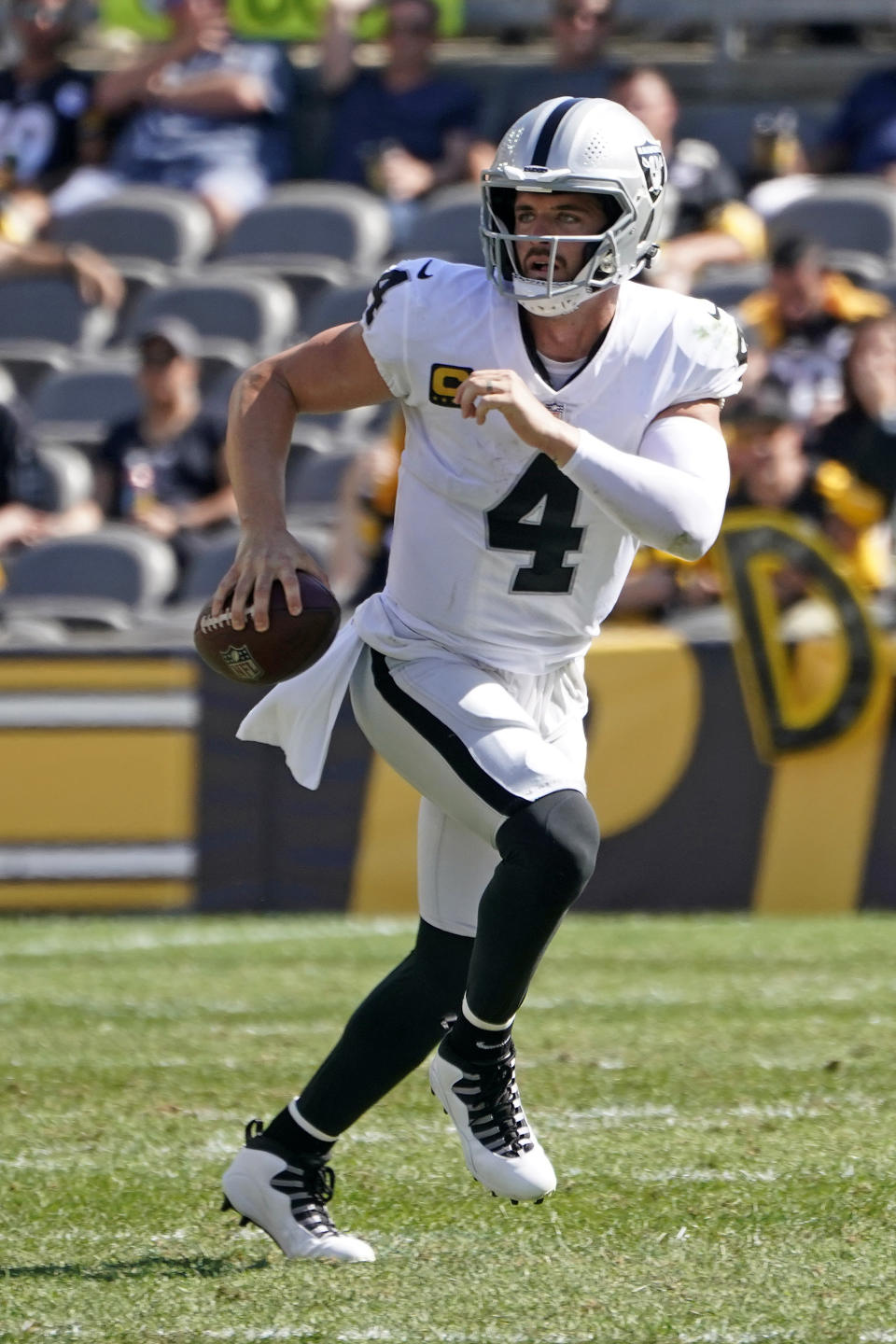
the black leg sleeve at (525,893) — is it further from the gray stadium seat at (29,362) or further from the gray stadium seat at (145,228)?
the gray stadium seat at (145,228)

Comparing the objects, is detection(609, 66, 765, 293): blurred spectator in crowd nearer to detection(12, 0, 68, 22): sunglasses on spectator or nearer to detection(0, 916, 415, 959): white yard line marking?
detection(12, 0, 68, 22): sunglasses on spectator

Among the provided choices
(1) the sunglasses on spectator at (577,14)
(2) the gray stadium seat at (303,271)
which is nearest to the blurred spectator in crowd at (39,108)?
(2) the gray stadium seat at (303,271)

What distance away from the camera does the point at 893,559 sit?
7133mm

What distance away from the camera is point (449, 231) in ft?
29.2

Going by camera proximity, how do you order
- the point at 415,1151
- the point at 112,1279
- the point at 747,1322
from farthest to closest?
the point at 415,1151
the point at 112,1279
the point at 747,1322

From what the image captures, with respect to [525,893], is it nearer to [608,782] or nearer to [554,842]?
[554,842]

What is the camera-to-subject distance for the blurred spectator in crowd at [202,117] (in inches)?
390

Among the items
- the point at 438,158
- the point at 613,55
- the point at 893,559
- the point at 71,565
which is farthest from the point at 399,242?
the point at 893,559

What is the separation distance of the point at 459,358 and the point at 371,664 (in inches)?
20.1

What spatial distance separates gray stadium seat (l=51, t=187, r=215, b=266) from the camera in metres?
9.86

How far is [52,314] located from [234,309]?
1.17 m

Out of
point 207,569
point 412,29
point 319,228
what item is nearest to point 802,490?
point 207,569

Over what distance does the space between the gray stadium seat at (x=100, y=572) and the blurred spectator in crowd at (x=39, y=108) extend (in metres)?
3.21

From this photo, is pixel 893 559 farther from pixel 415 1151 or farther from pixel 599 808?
pixel 415 1151
